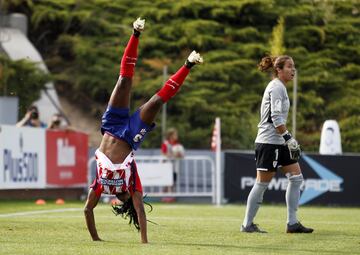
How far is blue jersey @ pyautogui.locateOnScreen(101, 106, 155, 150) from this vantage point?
10.2 m

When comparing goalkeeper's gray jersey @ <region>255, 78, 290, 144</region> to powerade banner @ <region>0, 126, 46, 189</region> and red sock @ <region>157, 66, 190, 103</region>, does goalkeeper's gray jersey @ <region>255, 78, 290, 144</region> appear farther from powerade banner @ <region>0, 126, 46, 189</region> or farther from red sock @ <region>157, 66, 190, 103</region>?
powerade banner @ <region>0, 126, 46, 189</region>

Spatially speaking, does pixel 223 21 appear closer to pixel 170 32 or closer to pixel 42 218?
pixel 170 32

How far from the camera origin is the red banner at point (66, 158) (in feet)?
68.8

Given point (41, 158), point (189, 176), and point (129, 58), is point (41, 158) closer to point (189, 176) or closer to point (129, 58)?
point (189, 176)

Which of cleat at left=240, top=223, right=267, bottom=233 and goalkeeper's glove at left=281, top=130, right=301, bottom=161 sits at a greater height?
goalkeeper's glove at left=281, top=130, right=301, bottom=161

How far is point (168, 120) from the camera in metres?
29.3

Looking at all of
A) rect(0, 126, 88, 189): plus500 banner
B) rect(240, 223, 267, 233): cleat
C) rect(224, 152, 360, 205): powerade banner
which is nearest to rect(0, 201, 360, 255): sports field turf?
rect(240, 223, 267, 233): cleat

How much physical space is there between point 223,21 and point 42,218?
59.4 feet

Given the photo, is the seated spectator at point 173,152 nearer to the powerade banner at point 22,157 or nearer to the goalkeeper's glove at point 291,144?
the powerade banner at point 22,157

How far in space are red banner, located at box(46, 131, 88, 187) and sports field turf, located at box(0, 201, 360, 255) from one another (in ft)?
15.9

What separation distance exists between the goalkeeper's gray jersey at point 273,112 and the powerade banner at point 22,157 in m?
8.17

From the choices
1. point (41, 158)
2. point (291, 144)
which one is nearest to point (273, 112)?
point (291, 144)

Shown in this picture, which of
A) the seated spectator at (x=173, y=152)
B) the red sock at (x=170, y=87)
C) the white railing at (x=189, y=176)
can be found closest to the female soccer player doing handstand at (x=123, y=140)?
the red sock at (x=170, y=87)

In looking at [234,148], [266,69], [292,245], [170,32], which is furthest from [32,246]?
[170,32]
